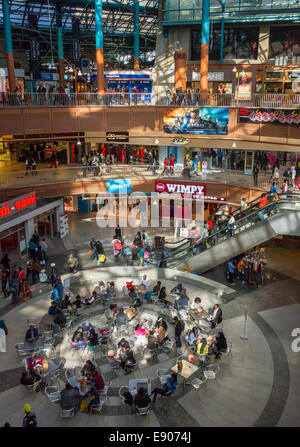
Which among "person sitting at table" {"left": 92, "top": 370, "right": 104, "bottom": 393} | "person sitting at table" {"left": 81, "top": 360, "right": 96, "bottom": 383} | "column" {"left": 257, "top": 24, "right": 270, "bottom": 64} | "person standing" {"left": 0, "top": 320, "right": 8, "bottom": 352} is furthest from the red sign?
"column" {"left": 257, "top": 24, "right": 270, "bottom": 64}

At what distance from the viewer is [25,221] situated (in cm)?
2681

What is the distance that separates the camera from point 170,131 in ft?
98.7

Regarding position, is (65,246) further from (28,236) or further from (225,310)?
(225,310)

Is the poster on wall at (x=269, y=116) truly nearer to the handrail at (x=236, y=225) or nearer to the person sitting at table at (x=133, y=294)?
the handrail at (x=236, y=225)

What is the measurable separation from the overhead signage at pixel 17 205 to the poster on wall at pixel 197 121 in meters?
11.1

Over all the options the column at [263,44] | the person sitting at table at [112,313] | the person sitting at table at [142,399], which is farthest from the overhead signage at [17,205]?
the column at [263,44]

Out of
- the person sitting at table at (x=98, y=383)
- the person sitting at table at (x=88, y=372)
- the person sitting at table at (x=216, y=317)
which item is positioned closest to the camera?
the person sitting at table at (x=98, y=383)

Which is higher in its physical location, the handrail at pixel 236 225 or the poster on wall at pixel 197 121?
the poster on wall at pixel 197 121

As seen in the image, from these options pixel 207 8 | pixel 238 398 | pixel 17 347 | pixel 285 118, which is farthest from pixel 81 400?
pixel 207 8

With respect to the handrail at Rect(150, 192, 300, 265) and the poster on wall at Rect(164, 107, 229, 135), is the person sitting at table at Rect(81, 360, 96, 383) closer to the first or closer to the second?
the handrail at Rect(150, 192, 300, 265)

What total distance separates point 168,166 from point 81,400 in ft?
69.2

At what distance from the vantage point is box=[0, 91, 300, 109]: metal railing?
26.8 m

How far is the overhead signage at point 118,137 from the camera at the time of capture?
1201 inches

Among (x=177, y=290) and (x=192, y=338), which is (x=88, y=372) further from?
(x=177, y=290)
